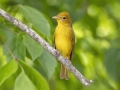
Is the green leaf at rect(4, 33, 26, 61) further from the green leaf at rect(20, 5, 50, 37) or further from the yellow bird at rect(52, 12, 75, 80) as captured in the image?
the yellow bird at rect(52, 12, 75, 80)

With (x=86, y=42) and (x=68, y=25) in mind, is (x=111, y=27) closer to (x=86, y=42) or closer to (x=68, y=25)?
(x=86, y=42)

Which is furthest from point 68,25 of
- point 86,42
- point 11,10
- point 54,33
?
point 86,42

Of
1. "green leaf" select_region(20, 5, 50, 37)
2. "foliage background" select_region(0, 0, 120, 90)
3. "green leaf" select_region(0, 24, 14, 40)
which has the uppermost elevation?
"green leaf" select_region(20, 5, 50, 37)

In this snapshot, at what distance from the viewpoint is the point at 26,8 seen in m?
4.73

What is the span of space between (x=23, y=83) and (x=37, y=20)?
2.74 ft

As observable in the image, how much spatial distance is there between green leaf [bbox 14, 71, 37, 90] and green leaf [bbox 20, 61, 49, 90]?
13 centimetres

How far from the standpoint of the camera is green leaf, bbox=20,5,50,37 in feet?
15.1

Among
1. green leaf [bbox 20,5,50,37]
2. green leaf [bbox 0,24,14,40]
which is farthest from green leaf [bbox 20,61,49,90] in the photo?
green leaf [bbox 0,24,14,40]

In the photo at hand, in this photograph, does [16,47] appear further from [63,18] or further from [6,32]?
[63,18]

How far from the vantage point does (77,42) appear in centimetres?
791

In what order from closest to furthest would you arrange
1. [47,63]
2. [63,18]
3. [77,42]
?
1. [47,63]
2. [63,18]
3. [77,42]

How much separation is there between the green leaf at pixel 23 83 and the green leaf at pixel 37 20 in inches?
23.0

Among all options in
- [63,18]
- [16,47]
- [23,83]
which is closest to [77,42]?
[63,18]

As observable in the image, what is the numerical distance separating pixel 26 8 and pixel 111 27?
533cm
